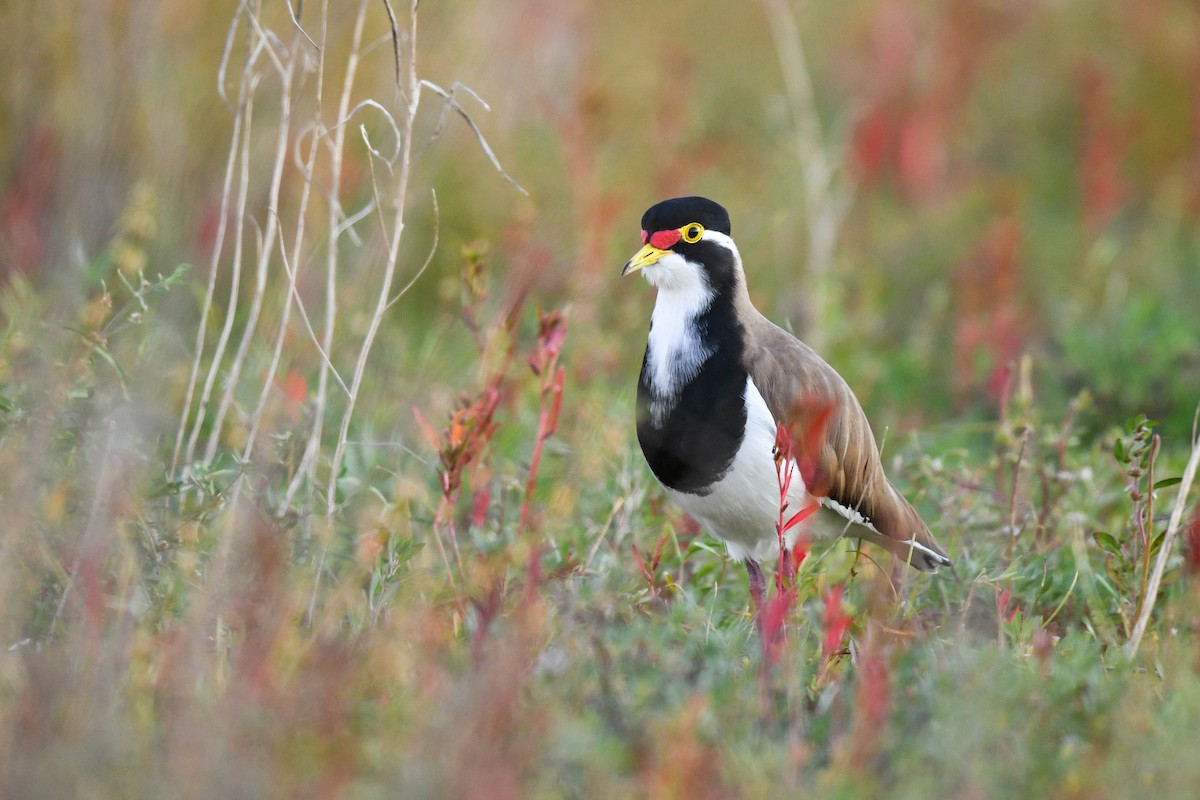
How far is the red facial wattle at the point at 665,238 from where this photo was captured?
3.54 metres

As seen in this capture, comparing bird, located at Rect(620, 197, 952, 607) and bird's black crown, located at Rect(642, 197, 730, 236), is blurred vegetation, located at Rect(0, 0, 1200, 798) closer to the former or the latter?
bird, located at Rect(620, 197, 952, 607)

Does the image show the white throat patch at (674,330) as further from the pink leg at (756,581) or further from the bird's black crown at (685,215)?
the pink leg at (756,581)

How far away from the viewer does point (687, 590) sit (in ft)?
11.4

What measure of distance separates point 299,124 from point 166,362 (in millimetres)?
1609

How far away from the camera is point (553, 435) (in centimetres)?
385

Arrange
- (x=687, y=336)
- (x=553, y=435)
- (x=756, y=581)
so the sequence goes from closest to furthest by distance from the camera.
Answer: (x=687, y=336), (x=756, y=581), (x=553, y=435)

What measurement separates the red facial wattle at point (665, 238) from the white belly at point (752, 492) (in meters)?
0.43

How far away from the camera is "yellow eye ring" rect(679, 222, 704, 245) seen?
353cm

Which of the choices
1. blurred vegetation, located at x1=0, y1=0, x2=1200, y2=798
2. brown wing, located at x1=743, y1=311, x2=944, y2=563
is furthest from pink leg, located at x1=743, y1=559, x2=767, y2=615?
brown wing, located at x1=743, y1=311, x2=944, y2=563

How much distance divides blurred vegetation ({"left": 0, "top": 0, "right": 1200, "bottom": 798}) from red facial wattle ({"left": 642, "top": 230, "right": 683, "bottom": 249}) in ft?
1.08

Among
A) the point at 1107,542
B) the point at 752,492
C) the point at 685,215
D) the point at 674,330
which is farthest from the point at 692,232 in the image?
the point at 1107,542

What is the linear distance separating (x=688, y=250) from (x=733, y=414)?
458 millimetres

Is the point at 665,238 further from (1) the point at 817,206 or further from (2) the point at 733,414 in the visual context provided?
(1) the point at 817,206

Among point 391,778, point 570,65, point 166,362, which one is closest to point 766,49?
point 570,65
